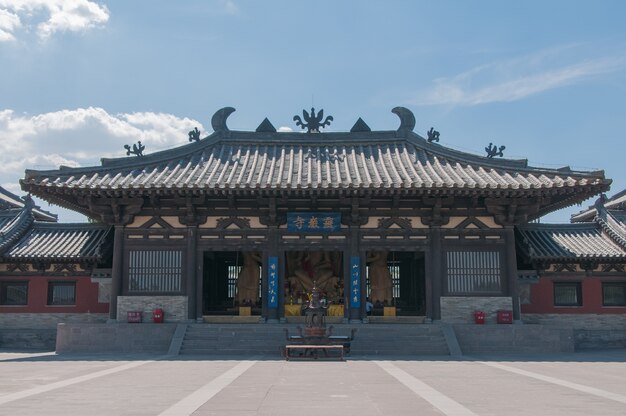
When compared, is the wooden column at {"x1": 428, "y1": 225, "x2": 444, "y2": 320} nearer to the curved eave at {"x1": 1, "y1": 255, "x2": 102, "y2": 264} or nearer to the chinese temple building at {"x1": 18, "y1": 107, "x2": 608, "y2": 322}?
the chinese temple building at {"x1": 18, "y1": 107, "x2": 608, "y2": 322}

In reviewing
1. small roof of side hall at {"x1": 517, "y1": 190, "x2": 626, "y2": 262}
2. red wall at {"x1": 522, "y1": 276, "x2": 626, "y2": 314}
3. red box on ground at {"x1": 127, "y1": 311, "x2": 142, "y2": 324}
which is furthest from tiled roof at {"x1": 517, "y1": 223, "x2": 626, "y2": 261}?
red box on ground at {"x1": 127, "y1": 311, "x2": 142, "y2": 324}

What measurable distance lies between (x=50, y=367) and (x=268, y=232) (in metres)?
8.61

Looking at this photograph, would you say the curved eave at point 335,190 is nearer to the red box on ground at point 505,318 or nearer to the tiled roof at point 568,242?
the tiled roof at point 568,242

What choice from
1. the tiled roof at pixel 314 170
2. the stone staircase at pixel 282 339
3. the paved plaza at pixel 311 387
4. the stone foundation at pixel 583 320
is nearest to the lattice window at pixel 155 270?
the stone staircase at pixel 282 339

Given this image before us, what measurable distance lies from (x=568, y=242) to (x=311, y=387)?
16.6 m

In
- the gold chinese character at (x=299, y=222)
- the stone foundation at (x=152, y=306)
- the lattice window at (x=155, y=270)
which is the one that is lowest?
the stone foundation at (x=152, y=306)

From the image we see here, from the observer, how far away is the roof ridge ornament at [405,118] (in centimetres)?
2578

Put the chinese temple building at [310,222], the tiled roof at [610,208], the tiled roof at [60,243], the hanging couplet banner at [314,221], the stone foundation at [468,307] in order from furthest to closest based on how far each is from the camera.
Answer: the tiled roof at [610,208]
the tiled roof at [60,243]
the hanging couplet banner at [314,221]
the stone foundation at [468,307]
the chinese temple building at [310,222]

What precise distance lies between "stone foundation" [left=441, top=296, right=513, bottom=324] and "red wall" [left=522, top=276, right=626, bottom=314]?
2723 mm

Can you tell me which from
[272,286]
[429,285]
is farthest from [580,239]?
[272,286]

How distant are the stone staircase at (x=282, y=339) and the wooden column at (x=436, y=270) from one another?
3.26 ft

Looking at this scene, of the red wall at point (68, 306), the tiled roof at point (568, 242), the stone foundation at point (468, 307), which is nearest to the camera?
the stone foundation at point (468, 307)

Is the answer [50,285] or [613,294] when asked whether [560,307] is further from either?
[50,285]

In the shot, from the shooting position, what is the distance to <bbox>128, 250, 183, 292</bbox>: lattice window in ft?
73.0
